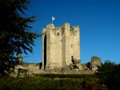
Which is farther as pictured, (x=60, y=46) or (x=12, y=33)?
(x=60, y=46)

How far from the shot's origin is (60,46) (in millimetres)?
82250

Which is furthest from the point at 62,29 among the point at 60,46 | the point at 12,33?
the point at 12,33

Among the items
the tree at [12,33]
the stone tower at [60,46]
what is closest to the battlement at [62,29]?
the stone tower at [60,46]

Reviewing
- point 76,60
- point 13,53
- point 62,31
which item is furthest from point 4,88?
point 62,31

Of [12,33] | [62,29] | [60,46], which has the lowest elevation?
[12,33]

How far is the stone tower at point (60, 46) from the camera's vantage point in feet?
264

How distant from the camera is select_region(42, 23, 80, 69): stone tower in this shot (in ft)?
264

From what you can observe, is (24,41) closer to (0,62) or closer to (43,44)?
(0,62)

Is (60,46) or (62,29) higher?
(62,29)

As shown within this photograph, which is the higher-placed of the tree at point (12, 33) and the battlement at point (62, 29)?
the battlement at point (62, 29)

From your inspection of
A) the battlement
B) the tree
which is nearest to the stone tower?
the battlement

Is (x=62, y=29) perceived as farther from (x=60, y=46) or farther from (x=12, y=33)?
(x=12, y=33)

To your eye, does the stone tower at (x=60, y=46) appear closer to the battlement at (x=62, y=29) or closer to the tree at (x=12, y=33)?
the battlement at (x=62, y=29)

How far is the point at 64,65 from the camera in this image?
7975cm
